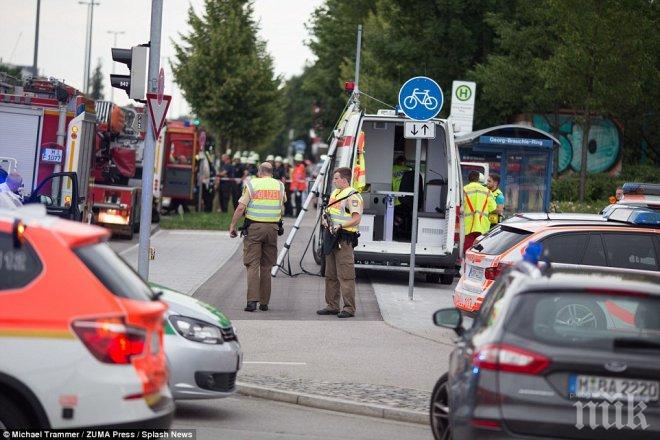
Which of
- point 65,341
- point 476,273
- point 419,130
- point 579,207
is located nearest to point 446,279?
point 419,130

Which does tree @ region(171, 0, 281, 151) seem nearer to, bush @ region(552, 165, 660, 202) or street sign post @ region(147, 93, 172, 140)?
bush @ region(552, 165, 660, 202)

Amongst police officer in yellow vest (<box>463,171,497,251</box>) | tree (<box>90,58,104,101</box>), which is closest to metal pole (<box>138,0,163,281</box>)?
police officer in yellow vest (<box>463,171,497,251</box>)

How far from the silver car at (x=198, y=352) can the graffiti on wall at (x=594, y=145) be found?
37.8 m

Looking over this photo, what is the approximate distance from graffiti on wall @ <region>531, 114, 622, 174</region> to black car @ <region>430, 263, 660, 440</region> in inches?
1576

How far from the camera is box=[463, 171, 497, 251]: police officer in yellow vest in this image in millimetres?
21781

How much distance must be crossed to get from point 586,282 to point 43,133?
1611cm

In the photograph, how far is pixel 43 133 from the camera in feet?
72.0

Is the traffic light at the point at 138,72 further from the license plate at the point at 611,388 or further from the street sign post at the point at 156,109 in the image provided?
the license plate at the point at 611,388

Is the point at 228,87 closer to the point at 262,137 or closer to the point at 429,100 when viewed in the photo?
the point at 262,137

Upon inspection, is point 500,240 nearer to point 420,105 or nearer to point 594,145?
point 420,105

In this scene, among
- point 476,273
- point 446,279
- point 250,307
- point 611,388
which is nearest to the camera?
point 611,388

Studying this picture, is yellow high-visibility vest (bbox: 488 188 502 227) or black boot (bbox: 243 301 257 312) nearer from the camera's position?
black boot (bbox: 243 301 257 312)

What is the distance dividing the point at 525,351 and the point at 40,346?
243 cm

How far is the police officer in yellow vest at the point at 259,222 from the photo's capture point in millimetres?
16422
